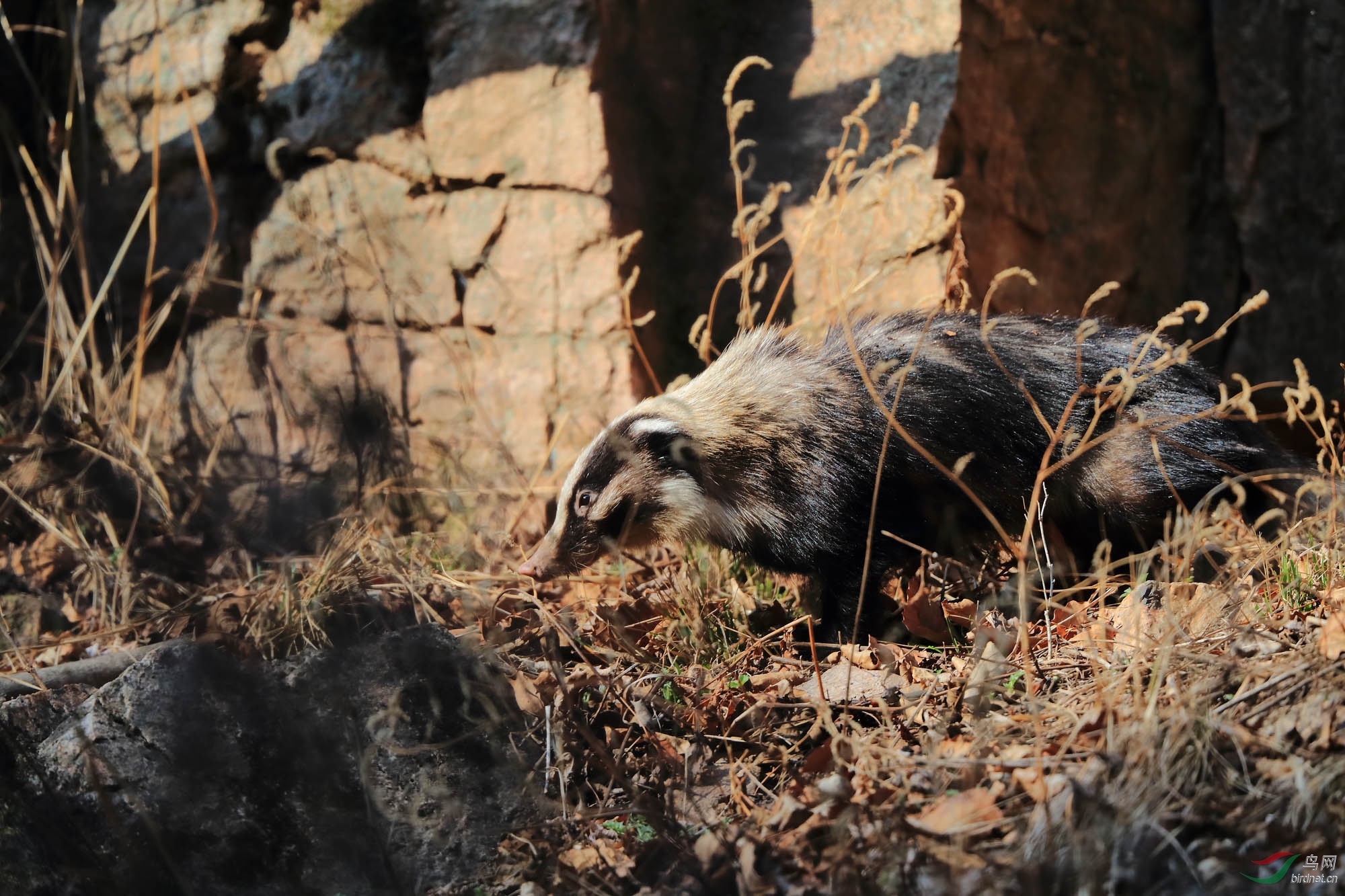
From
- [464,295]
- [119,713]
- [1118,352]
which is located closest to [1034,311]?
[1118,352]

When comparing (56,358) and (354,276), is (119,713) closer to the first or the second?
(354,276)

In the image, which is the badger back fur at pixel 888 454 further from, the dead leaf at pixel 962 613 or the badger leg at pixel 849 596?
the dead leaf at pixel 962 613

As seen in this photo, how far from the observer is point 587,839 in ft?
9.50

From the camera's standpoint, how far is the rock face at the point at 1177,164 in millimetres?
5227

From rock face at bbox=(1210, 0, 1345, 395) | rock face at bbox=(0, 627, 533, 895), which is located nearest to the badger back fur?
rock face at bbox=(0, 627, 533, 895)

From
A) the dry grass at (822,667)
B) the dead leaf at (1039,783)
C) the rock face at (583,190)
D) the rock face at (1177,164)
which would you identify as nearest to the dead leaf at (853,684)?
the dry grass at (822,667)

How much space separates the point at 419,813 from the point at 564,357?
271cm

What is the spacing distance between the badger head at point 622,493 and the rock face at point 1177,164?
1.96m

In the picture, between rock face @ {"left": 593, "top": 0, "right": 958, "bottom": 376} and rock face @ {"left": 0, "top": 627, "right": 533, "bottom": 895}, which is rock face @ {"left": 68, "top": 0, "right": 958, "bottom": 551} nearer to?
rock face @ {"left": 593, "top": 0, "right": 958, "bottom": 376}

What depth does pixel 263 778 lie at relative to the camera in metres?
3.06

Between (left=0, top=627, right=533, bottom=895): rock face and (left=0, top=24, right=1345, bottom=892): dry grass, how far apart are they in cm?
19

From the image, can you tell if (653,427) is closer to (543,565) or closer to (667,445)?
(667,445)

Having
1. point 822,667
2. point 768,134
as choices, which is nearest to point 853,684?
point 822,667

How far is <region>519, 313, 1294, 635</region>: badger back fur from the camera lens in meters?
4.02
